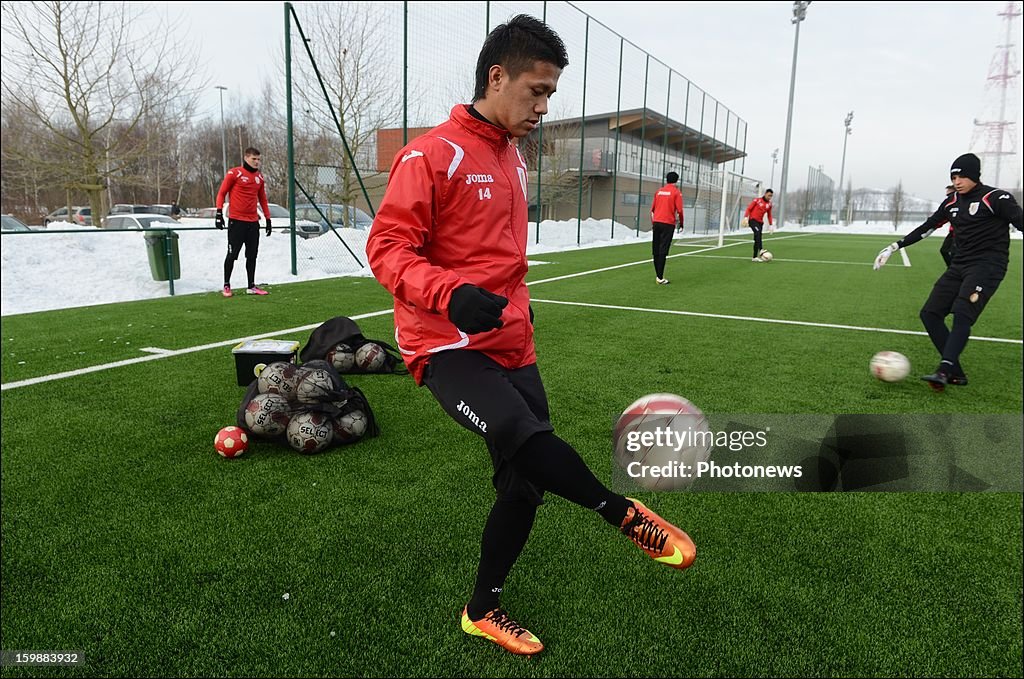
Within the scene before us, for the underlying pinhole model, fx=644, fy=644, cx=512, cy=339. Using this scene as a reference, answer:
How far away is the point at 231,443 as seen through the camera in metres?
3.71

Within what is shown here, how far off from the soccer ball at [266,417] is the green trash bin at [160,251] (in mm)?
8225

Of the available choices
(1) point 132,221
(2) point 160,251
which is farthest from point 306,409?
(1) point 132,221

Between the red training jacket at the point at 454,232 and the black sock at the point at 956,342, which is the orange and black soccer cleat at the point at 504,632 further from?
the black sock at the point at 956,342

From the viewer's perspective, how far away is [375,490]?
3.34 meters

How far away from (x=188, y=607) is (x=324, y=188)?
13.1 metres

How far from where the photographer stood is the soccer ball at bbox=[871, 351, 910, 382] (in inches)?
218

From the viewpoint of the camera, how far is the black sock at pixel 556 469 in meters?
1.86

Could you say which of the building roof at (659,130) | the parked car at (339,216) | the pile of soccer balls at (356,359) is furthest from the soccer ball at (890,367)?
the building roof at (659,130)

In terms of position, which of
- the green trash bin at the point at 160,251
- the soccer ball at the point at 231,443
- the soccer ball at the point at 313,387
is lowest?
the soccer ball at the point at 231,443

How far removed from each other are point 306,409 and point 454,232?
7.33ft

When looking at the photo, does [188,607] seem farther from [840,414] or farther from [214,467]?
[840,414]

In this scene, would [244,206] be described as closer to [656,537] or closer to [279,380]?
[279,380]

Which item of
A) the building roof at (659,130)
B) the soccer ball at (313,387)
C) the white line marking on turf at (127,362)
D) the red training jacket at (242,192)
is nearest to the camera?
the soccer ball at (313,387)

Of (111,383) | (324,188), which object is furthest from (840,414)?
(324,188)
